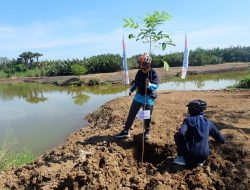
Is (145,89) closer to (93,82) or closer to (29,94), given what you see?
(29,94)

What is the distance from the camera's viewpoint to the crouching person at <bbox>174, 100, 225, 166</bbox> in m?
4.34

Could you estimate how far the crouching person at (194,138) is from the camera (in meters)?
4.34

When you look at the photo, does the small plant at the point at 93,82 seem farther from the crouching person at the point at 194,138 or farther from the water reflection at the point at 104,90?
the crouching person at the point at 194,138

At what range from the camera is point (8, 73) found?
157 ft

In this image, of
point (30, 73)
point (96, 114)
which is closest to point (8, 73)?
point (30, 73)

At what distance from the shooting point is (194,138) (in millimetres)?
4371

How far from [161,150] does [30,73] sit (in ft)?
137

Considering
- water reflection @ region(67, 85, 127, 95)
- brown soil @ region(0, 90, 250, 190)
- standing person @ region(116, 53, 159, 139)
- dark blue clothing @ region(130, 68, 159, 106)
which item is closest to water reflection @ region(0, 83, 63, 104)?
water reflection @ region(67, 85, 127, 95)

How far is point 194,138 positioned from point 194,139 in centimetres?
1

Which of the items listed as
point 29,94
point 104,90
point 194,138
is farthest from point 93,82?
point 194,138

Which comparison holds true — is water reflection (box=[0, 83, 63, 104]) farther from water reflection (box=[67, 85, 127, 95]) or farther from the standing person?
the standing person

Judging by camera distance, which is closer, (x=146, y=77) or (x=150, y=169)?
(x=150, y=169)

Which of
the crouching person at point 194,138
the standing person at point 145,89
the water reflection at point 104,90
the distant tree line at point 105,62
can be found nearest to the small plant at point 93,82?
the water reflection at point 104,90

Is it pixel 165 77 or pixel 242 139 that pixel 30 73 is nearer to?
pixel 165 77
